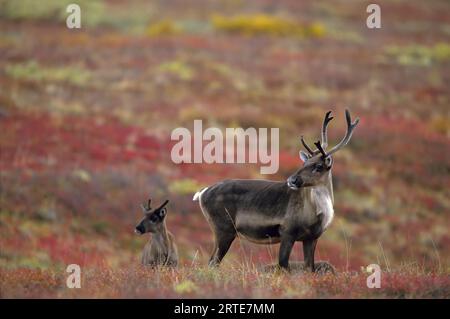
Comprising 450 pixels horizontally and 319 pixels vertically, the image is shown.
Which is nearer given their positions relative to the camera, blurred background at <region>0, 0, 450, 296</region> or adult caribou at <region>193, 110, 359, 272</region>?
adult caribou at <region>193, 110, 359, 272</region>


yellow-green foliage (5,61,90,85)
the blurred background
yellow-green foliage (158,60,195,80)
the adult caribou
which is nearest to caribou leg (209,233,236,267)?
the adult caribou

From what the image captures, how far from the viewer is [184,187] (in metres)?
21.9

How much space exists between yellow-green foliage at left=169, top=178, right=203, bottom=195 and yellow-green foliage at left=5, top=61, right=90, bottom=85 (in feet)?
40.5

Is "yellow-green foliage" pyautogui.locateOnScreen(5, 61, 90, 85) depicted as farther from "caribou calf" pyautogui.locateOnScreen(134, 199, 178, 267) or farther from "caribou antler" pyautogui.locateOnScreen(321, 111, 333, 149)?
"caribou antler" pyautogui.locateOnScreen(321, 111, 333, 149)

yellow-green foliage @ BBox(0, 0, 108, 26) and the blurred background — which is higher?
yellow-green foliage @ BBox(0, 0, 108, 26)

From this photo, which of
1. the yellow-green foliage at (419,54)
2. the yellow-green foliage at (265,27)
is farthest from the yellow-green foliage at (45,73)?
the yellow-green foliage at (419,54)

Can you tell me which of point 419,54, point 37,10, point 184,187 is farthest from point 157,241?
point 37,10

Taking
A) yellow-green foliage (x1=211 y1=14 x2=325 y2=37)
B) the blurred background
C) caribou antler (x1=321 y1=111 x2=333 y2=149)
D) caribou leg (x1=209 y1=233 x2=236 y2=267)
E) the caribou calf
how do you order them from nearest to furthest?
caribou antler (x1=321 y1=111 x2=333 y2=149), caribou leg (x1=209 y1=233 x2=236 y2=267), the caribou calf, the blurred background, yellow-green foliage (x1=211 y1=14 x2=325 y2=37)

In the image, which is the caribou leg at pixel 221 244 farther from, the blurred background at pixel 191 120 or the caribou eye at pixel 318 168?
the caribou eye at pixel 318 168

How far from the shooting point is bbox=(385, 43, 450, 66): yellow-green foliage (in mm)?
41750

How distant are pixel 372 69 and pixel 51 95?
679 inches

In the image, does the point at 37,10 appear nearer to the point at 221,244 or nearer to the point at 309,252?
the point at 221,244

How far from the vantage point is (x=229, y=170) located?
78.7ft

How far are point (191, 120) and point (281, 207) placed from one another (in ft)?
64.1
